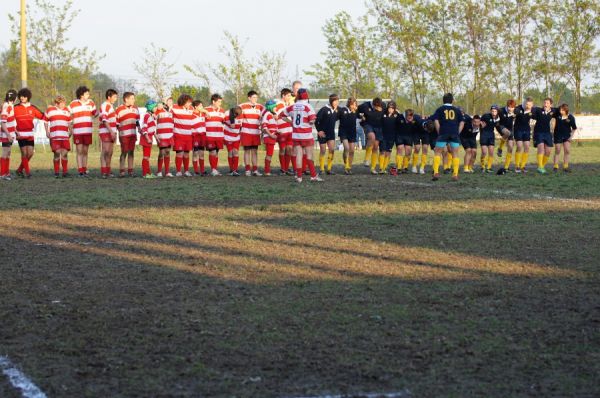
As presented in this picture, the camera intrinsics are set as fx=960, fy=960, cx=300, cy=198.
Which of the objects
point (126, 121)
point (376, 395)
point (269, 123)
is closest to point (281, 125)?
point (269, 123)

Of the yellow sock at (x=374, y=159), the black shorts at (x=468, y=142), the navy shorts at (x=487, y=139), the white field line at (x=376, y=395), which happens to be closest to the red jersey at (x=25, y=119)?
the yellow sock at (x=374, y=159)

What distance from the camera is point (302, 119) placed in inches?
853

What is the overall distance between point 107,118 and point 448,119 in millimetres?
8376

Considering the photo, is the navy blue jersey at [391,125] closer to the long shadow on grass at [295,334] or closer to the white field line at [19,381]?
the long shadow on grass at [295,334]

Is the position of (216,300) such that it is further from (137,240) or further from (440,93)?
(440,93)

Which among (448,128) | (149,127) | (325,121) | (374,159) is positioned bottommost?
(374,159)

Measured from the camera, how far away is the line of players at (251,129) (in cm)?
2381

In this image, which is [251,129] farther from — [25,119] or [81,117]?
[25,119]

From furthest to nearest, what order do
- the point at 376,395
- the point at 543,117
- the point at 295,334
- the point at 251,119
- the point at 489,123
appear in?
the point at 489,123 < the point at 543,117 < the point at 251,119 < the point at 295,334 < the point at 376,395

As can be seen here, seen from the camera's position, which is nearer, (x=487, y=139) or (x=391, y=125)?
(x=391, y=125)

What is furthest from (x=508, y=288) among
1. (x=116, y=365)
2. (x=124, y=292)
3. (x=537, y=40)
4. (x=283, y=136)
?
(x=537, y=40)

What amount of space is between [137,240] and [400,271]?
4.06m

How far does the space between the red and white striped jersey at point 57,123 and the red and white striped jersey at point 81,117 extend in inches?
8.4

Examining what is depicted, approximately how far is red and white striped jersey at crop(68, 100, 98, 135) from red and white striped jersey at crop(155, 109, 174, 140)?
171 cm
